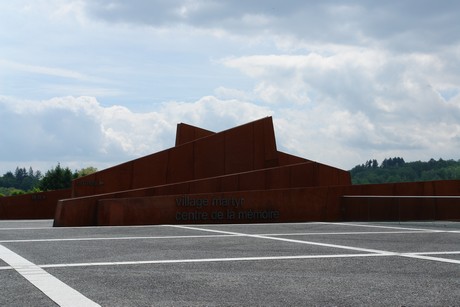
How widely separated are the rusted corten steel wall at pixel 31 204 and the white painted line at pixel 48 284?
2769cm

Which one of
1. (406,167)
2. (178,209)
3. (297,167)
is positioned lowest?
(178,209)

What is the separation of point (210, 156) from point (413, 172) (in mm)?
127435

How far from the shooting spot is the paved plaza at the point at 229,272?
6922mm

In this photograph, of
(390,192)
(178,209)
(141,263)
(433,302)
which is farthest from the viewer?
(390,192)

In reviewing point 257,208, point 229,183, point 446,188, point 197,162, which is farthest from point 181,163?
point 446,188

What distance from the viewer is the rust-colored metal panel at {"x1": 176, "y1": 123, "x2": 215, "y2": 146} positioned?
29766 millimetres

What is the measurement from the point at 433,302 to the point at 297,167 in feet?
64.0

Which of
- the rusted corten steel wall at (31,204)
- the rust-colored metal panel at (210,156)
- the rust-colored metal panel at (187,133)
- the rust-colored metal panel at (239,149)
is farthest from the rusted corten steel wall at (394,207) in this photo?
the rusted corten steel wall at (31,204)

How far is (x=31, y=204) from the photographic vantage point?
124 feet

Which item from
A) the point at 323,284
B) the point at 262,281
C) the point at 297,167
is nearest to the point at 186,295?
the point at 262,281

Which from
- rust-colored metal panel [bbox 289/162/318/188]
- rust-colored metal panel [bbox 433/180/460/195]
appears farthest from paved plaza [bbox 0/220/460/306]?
rust-colored metal panel [bbox 433/180/460/195]

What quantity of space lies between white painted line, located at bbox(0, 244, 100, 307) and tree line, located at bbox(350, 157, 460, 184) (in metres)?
124

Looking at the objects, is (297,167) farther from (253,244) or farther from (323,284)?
(323,284)

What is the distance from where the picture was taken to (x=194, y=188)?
939 inches
